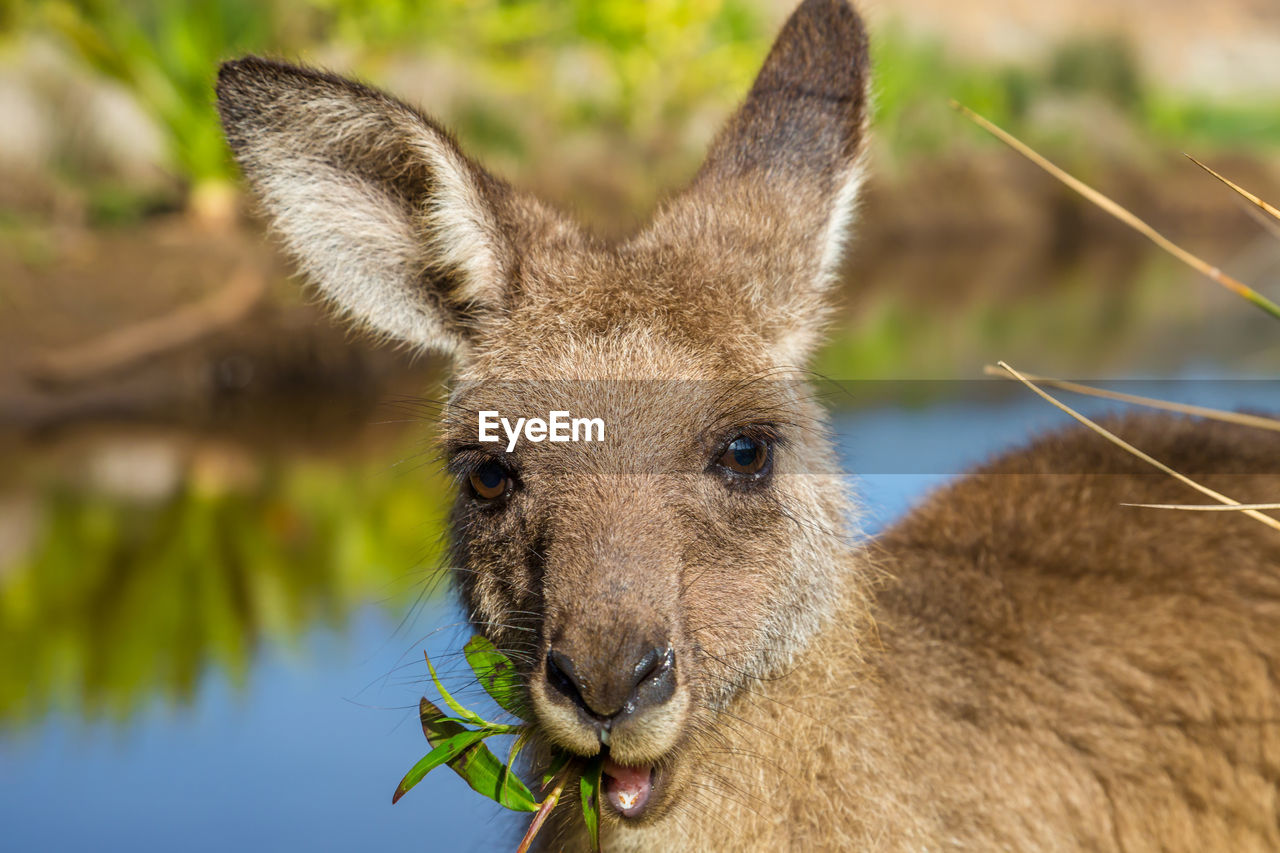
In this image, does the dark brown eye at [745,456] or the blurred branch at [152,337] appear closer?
the dark brown eye at [745,456]

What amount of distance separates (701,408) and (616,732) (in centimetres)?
91

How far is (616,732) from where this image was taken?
2824 millimetres

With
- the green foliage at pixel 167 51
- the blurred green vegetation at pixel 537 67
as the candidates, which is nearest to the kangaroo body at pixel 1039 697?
the blurred green vegetation at pixel 537 67

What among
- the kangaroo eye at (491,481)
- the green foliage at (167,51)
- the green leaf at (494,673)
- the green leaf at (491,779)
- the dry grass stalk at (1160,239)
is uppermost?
the green foliage at (167,51)

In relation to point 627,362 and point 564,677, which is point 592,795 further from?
point 627,362

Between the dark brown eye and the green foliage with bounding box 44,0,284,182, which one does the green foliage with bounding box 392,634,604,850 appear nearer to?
the dark brown eye

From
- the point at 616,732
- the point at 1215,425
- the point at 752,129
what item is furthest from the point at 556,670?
the point at 1215,425

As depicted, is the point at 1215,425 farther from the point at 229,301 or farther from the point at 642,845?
the point at 229,301

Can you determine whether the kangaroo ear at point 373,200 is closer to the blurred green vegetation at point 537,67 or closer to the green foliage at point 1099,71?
the blurred green vegetation at point 537,67

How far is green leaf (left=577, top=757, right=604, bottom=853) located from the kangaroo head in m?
0.04

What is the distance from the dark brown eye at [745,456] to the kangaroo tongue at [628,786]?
0.83 m

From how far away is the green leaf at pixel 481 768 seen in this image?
3.32 metres

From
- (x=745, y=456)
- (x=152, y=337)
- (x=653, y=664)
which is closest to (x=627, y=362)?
(x=745, y=456)

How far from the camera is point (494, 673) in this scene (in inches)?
131
